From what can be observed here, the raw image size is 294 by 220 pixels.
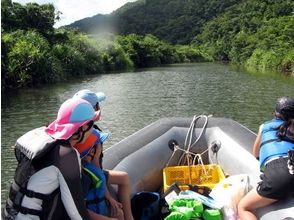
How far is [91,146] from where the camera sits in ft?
7.25

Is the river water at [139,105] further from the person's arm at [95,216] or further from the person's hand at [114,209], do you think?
the person's arm at [95,216]

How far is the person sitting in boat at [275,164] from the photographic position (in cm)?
226

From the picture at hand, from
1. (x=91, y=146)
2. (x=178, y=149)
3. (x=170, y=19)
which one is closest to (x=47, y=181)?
(x=91, y=146)

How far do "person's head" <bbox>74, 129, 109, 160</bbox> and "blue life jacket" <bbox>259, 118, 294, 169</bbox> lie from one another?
3.08 feet

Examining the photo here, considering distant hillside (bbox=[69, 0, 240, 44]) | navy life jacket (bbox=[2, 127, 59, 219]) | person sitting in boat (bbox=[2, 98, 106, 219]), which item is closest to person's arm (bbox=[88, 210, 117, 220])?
person sitting in boat (bbox=[2, 98, 106, 219])

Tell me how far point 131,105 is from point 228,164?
7426 millimetres

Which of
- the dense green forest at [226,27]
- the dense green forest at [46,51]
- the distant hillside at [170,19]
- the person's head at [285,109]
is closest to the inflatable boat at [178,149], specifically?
the person's head at [285,109]

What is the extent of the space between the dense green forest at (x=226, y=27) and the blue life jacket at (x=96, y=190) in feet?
68.1

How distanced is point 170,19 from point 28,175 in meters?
76.1

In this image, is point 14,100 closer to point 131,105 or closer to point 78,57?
point 131,105

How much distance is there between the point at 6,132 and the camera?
781 cm

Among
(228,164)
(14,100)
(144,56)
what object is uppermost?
(228,164)

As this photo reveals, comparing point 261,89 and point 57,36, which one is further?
point 57,36

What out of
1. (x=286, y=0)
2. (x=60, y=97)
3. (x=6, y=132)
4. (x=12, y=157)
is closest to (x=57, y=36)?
(x=60, y=97)
